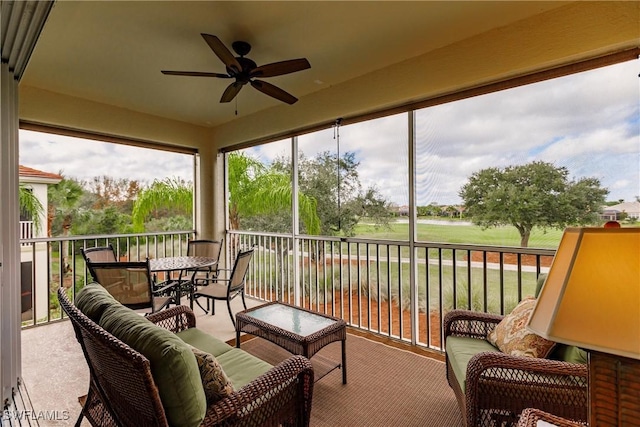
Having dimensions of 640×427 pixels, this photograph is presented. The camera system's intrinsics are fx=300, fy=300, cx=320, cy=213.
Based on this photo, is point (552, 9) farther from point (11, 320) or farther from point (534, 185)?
point (11, 320)

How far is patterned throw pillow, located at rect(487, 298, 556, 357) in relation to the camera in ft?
5.11

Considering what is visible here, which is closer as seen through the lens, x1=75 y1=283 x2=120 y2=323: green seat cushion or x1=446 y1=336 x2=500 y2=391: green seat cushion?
x1=75 y1=283 x2=120 y2=323: green seat cushion

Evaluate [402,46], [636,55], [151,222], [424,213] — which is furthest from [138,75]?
[636,55]

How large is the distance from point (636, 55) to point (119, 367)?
338 centimetres

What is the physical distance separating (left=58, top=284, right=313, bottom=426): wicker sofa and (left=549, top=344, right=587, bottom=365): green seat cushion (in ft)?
4.25

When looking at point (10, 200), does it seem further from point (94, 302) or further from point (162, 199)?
point (162, 199)

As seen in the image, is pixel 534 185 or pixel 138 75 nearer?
pixel 534 185

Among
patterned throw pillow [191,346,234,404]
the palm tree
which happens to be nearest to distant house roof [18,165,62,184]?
the palm tree

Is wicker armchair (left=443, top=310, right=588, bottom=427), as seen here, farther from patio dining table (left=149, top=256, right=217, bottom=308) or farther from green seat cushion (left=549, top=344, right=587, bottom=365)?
patio dining table (left=149, top=256, right=217, bottom=308)

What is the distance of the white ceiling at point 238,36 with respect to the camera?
2.15 metres

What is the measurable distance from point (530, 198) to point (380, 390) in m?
1.89

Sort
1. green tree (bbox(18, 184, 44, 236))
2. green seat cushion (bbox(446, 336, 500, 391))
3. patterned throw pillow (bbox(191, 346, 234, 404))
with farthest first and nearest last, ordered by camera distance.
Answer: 1. green tree (bbox(18, 184, 44, 236))
2. green seat cushion (bbox(446, 336, 500, 391))
3. patterned throw pillow (bbox(191, 346, 234, 404))

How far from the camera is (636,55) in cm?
197

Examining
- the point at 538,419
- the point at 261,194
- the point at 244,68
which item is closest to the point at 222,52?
the point at 244,68
